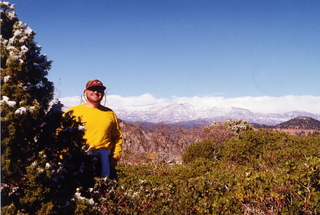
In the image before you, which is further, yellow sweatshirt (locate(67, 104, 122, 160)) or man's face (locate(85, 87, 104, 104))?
man's face (locate(85, 87, 104, 104))

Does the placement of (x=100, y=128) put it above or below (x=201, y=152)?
above

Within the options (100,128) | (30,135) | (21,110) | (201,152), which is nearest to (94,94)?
(100,128)

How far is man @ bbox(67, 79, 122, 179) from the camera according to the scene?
3.53 meters

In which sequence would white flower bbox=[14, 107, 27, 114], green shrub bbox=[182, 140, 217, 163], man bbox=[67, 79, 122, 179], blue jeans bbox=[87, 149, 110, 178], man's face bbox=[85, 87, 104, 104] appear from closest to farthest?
white flower bbox=[14, 107, 27, 114], blue jeans bbox=[87, 149, 110, 178], man bbox=[67, 79, 122, 179], man's face bbox=[85, 87, 104, 104], green shrub bbox=[182, 140, 217, 163]

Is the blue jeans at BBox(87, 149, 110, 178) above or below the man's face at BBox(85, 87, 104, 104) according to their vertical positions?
below

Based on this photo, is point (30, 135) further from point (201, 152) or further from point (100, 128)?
point (201, 152)

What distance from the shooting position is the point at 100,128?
363 cm

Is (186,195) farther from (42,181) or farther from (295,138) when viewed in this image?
(295,138)

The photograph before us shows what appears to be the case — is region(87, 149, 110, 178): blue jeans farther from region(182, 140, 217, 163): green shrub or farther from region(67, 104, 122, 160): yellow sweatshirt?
region(182, 140, 217, 163): green shrub

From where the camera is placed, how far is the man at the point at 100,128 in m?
3.53

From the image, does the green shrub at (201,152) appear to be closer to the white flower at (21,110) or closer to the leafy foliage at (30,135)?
the leafy foliage at (30,135)

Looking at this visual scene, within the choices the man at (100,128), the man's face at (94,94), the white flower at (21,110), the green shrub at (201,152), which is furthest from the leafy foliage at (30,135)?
the green shrub at (201,152)

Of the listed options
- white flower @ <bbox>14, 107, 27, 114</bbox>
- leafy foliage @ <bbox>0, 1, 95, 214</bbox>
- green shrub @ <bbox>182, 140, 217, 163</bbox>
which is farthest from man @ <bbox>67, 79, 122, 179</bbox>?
green shrub @ <bbox>182, 140, 217, 163</bbox>

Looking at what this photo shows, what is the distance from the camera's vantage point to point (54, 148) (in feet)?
8.50
